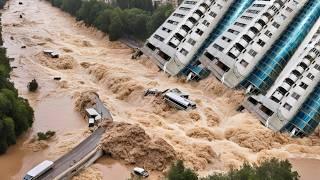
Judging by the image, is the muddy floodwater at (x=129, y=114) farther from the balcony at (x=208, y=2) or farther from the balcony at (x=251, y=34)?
the balcony at (x=208, y=2)

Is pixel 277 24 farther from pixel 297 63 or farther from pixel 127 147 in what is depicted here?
pixel 127 147

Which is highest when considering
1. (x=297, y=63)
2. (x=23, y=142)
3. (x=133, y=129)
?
(x=297, y=63)

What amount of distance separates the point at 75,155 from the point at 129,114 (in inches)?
319

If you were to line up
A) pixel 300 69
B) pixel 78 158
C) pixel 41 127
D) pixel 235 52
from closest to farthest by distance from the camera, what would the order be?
pixel 78 158
pixel 41 127
pixel 300 69
pixel 235 52

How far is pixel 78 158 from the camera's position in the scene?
32062 mm

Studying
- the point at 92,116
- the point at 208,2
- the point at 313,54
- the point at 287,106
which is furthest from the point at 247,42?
the point at 92,116

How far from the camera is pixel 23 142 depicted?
117ft

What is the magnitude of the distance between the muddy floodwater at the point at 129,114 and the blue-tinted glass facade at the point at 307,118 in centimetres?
74

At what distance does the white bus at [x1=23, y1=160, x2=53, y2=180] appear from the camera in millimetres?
29734

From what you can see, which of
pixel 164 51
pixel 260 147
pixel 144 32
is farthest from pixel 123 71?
pixel 260 147

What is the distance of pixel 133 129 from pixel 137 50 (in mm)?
23540

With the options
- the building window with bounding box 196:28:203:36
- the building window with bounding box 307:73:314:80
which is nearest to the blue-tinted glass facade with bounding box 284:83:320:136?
the building window with bounding box 307:73:314:80

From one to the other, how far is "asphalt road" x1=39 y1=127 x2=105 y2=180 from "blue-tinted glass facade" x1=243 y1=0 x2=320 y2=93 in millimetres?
15001

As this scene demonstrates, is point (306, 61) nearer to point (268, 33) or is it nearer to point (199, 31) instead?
point (268, 33)
